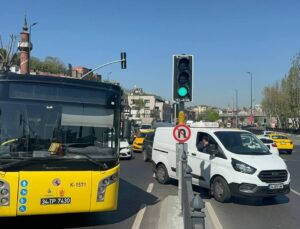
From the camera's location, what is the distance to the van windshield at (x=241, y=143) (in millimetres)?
11191

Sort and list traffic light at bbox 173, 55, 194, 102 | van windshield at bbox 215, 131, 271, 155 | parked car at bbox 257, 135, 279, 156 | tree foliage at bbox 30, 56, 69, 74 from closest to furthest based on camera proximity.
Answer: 1. traffic light at bbox 173, 55, 194, 102
2. van windshield at bbox 215, 131, 271, 155
3. parked car at bbox 257, 135, 279, 156
4. tree foliage at bbox 30, 56, 69, 74

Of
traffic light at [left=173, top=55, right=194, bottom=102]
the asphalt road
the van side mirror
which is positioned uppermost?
traffic light at [left=173, top=55, right=194, bottom=102]

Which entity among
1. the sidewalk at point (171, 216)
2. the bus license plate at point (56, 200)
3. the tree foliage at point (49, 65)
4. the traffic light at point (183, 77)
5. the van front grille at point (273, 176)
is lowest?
the sidewalk at point (171, 216)

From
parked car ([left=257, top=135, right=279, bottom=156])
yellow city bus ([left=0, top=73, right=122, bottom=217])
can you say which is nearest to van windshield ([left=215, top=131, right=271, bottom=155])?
yellow city bus ([left=0, top=73, right=122, bottom=217])

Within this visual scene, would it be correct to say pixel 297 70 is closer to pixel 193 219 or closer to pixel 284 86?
pixel 284 86

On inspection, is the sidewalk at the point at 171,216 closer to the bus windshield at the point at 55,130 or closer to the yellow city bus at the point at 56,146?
the yellow city bus at the point at 56,146

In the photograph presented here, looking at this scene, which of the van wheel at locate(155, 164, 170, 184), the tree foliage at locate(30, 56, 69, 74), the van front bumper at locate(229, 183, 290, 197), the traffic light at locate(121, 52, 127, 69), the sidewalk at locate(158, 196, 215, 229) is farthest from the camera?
the tree foliage at locate(30, 56, 69, 74)

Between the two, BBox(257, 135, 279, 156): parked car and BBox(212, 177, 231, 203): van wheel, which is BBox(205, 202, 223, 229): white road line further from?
BBox(257, 135, 279, 156): parked car

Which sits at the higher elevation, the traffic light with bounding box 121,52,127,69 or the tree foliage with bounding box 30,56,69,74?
the tree foliage with bounding box 30,56,69,74

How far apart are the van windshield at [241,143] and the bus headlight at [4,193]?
584 cm

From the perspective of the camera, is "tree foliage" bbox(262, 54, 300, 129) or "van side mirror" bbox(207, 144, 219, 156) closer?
"van side mirror" bbox(207, 144, 219, 156)

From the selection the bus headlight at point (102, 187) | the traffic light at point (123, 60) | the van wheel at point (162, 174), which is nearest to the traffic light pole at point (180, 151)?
the bus headlight at point (102, 187)

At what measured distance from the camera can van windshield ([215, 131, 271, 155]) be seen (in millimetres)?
11191

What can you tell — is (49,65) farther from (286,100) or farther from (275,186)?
(275,186)
